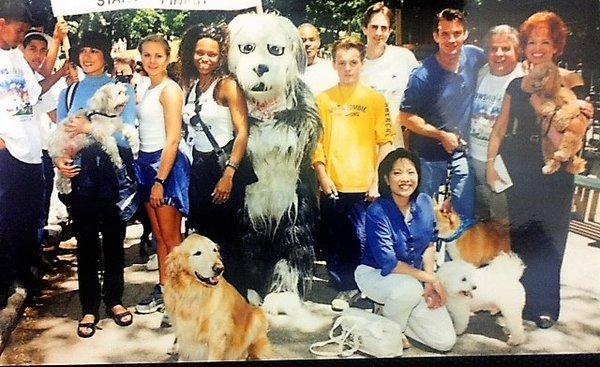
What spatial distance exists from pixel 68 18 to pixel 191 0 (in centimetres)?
53

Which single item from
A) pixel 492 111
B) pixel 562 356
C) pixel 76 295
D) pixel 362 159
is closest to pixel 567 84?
pixel 492 111

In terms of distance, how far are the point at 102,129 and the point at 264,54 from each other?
0.78m

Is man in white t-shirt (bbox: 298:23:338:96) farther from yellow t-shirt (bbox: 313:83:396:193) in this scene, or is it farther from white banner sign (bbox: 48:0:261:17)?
white banner sign (bbox: 48:0:261:17)

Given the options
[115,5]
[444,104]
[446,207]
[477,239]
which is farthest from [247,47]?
[477,239]

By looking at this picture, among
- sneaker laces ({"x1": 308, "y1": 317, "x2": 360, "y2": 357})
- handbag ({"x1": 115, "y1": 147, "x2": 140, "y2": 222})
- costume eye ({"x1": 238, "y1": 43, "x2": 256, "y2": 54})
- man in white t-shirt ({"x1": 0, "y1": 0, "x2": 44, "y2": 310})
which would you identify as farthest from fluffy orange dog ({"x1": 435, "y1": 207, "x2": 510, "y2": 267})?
man in white t-shirt ({"x1": 0, "y1": 0, "x2": 44, "y2": 310})

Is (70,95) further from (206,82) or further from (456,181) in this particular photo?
(456,181)

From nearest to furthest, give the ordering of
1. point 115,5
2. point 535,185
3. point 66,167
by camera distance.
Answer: point 115,5
point 66,167
point 535,185

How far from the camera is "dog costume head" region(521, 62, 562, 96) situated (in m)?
3.17

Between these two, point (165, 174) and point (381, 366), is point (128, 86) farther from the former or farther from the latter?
point (381, 366)

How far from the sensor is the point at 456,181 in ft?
10.6

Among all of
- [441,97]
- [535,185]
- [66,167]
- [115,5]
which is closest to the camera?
[115,5]

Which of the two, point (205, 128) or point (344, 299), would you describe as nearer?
point (205, 128)

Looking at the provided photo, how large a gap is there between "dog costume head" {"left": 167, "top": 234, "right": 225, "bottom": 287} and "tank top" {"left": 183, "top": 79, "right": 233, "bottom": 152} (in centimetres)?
42

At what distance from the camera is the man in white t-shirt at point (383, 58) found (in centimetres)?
310
